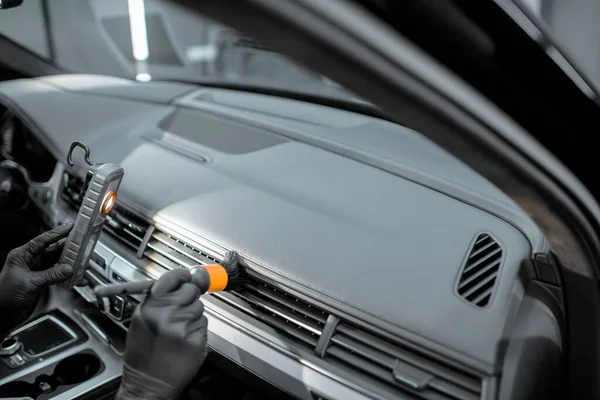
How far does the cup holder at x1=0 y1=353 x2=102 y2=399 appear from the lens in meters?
1.60

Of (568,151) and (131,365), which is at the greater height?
(568,151)

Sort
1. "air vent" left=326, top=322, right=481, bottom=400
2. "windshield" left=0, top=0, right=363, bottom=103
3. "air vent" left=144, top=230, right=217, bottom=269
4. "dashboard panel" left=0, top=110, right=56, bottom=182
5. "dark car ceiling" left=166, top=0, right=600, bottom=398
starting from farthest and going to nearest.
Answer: "windshield" left=0, top=0, right=363, bottom=103 < "dashboard panel" left=0, top=110, right=56, bottom=182 < "air vent" left=144, top=230, right=217, bottom=269 < "air vent" left=326, top=322, right=481, bottom=400 < "dark car ceiling" left=166, top=0, right=600, bottom=398

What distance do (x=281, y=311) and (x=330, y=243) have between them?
0.61 feet

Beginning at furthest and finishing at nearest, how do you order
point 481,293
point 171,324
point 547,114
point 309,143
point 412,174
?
point 309,143 → point 412,174 → point 481,293 → point 171,324 → point 547,114

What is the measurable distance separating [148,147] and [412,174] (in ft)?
2.67

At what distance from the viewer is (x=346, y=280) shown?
49.6 inches

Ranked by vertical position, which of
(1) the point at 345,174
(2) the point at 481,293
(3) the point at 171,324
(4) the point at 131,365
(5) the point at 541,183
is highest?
(5) the point at 541,183

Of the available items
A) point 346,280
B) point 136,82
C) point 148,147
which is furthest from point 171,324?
point 136,82

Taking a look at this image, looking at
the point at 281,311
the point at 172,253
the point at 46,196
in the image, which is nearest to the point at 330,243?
the point at 281,311

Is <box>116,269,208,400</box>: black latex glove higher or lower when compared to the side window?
lower

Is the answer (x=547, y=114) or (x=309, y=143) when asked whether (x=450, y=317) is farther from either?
(x=309, y=143)

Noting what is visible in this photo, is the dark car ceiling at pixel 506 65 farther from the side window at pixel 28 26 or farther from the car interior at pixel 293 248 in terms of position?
the side window at pixel 28 26

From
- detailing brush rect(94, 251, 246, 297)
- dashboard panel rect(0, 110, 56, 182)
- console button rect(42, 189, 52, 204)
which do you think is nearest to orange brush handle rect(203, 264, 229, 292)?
detailing brush rect(94, 251, 246, 297)

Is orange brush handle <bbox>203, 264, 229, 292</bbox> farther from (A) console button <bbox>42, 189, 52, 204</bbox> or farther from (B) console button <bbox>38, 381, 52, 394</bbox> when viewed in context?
(A) console button <bbox>42, 189, 52, 204</bbox>
